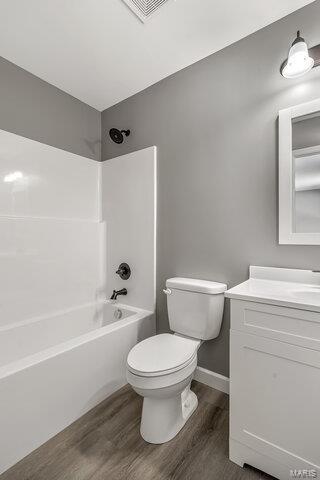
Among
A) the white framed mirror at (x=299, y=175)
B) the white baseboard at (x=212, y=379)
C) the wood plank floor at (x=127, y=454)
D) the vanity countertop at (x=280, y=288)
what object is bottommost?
the wood plank floor at (x=127, y=454)

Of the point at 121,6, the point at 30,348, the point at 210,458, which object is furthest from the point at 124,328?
the point at 121,6

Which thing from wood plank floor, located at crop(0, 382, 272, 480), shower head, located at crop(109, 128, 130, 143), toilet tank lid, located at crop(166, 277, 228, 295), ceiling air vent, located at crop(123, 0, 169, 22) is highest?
ceiling air vent, located at crop(123, 0, 169, 22)

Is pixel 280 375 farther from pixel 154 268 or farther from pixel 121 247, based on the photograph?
pixel 121 247

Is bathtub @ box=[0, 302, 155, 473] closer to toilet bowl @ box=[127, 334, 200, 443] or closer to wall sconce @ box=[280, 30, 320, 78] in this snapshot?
toilet bowl @ box=[127, 334, 200, 443]

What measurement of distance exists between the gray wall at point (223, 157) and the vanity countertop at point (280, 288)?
6cm

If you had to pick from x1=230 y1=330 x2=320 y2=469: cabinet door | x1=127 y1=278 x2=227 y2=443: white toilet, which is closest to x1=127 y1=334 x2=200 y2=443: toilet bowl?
x1=127 y1=278 x2=227 y2=443: white toilet

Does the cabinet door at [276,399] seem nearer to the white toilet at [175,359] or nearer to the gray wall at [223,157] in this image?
the white toilet at [175,359]

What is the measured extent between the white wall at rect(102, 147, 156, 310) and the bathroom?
0.6 inches

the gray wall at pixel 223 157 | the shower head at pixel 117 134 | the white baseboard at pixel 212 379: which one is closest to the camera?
the gray wall at pixel 223 157

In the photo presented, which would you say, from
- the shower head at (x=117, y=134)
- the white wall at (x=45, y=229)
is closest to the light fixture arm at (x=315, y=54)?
the shower head at (x=117, y=134)

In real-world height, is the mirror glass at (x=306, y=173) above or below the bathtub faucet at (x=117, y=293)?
above

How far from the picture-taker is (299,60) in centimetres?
128

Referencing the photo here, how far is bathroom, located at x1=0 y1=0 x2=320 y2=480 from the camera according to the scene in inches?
45.0

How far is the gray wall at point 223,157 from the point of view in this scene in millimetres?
1483
